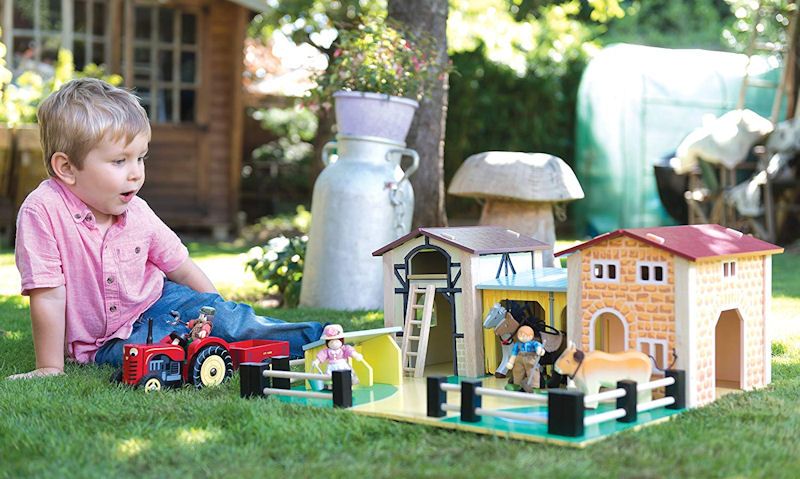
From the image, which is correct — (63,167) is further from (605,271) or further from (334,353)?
(605,271)

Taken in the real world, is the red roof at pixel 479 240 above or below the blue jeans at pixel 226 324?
above

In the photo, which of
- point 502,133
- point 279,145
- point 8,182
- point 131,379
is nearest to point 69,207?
point 131,379

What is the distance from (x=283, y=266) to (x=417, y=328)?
2.84 meters

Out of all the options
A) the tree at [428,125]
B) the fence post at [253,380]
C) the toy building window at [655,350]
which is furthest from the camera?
the tree at [428,125]

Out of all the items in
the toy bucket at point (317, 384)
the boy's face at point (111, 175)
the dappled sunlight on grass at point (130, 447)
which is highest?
the boy's face at point (111, 175)

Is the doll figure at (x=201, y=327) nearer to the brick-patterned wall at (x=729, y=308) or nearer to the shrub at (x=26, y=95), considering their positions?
the brick-patterned wall at (x=729, y=308)

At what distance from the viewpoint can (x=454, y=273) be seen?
148 inches

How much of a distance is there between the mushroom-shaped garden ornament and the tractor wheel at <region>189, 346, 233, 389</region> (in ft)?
8.82

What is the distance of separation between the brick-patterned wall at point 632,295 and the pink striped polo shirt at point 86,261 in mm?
1875

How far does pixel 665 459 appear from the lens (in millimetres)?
2518

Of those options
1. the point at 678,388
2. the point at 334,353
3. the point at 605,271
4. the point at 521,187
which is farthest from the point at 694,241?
the point at 521,187

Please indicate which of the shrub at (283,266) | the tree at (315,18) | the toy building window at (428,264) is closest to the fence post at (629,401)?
the toy building window at (428,264)

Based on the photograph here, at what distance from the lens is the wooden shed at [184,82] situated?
1238 cm

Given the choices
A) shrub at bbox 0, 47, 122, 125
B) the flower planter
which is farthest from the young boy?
shrub at bbox 0, 47, 122, 125
